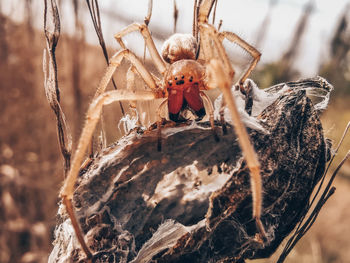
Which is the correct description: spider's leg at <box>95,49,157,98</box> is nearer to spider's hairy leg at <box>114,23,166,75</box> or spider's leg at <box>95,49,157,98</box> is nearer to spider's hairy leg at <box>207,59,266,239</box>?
spider's hairy leg at <box>114,23,166,75</box>

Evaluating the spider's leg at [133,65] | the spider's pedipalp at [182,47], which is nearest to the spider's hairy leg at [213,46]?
the spider's pedipalp at [182,47]

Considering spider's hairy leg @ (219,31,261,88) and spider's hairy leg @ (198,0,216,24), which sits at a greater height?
spider's hairy leg @ (198,0,216,24)

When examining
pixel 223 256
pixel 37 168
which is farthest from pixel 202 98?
pixel 37 168

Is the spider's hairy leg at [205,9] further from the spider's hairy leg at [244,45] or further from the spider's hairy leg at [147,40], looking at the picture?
the spider's hairy leg at [147,40]

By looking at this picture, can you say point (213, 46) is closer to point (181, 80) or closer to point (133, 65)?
point (181, 80)

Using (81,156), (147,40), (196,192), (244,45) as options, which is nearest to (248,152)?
(196,192)

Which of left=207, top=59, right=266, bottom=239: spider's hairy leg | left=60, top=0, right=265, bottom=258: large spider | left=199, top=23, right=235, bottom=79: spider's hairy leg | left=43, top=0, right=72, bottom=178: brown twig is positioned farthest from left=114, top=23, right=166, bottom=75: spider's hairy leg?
left=207, top=59, right=266, bottom=239: spider's hairy leg
